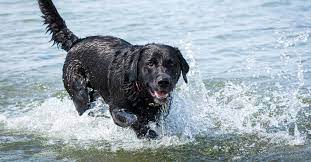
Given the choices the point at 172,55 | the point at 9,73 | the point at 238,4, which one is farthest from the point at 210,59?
the point at 238,4

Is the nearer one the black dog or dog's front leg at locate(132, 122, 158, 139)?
the black dog

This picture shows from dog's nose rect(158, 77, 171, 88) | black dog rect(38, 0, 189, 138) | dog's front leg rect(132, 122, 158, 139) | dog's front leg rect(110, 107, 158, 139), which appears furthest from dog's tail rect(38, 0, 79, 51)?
dog's nose rect(158, 77, 171, 88)

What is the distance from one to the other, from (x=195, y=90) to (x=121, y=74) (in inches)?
89.1

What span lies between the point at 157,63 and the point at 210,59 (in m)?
4.49

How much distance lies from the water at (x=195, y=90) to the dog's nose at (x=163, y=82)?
2.76 feet

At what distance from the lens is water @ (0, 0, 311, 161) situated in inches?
291

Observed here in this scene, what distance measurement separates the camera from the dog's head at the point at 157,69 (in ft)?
22.6

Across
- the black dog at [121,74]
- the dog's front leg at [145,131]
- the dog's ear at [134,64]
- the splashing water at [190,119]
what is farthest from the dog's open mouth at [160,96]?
the splashing water at [190,119]

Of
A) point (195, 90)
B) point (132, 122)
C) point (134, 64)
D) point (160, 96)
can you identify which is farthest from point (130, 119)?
point (195, 90)

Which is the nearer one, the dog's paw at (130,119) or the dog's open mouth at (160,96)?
the dog's open mouth at (160,96)

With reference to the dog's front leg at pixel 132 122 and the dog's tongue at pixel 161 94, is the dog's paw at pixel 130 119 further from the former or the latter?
the dog's tongue at pixel 161 94

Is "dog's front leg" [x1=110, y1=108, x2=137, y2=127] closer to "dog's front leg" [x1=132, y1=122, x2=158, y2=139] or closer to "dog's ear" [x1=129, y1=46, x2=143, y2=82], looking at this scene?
"dog's front leg" [x1=132, y1=122, x2=158, y2=139]

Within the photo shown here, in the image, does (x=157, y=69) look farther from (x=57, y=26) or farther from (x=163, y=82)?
(x=57, y=26)

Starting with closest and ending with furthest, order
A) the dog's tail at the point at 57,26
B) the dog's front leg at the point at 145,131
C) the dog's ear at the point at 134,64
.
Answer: the dog's ear at the point at 134,64, the dog's front leg at the point at 145,131, the dog's tail at the point at 57,26
